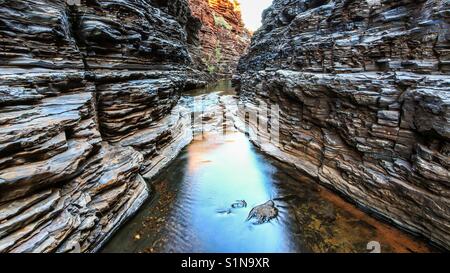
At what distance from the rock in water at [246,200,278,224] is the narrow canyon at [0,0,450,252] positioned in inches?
11.2

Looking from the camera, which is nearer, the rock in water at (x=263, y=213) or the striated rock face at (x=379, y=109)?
the striated rock face at (x=379, y=109)

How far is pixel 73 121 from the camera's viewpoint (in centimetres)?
740

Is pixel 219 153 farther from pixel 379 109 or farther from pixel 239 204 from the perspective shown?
pixel 379 109

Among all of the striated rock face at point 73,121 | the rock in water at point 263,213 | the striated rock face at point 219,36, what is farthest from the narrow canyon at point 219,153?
the striated rock face at point 219,36

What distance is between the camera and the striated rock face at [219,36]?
44875mm

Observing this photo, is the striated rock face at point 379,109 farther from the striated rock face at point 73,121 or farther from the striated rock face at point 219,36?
the striated rock face at point 219,36

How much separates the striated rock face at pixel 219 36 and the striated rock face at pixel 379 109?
29531mm

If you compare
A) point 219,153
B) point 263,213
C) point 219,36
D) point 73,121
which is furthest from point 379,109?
point 219,36

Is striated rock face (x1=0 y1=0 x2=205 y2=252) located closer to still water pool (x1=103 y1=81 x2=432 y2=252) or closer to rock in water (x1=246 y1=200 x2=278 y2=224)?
still water pool (x1=103 y1=81 x2=432 y2=252)

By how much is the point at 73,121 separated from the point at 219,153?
8.90 metres

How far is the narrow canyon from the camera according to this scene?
6.48m

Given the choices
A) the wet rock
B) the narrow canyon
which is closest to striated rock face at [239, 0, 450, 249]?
the narrow canyon
